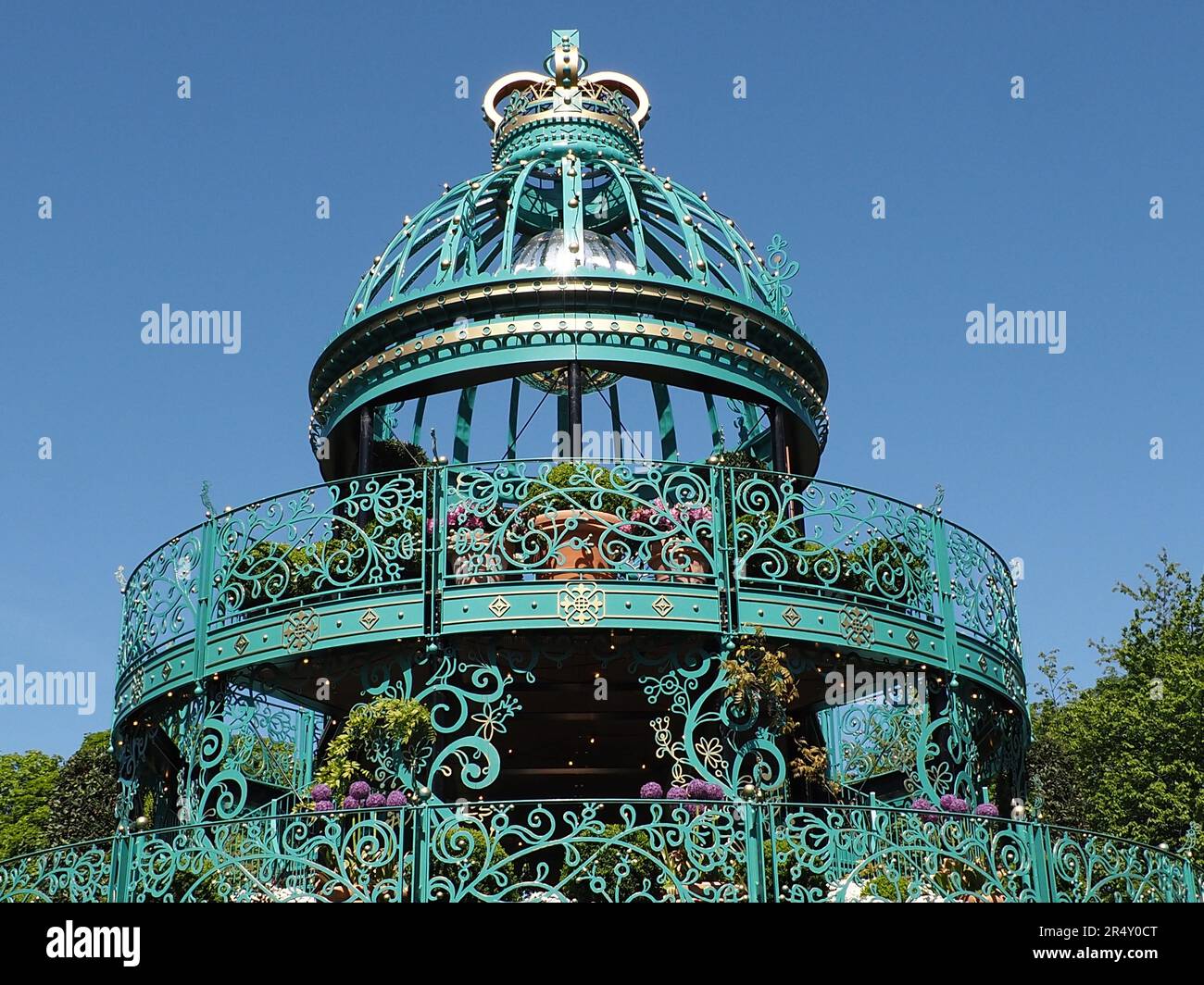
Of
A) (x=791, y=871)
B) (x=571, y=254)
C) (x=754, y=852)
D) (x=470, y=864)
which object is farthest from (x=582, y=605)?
(x=571, y=254)

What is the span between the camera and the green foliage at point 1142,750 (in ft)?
87.9

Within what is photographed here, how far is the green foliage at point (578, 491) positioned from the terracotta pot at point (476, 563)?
0.48m

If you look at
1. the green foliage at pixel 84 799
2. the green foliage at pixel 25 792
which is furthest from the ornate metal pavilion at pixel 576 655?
the green foliage at pixel 25 792

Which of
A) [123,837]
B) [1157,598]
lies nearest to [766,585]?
[123,837]

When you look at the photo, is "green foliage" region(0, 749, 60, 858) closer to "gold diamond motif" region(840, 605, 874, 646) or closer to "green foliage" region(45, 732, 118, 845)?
"green foliage" region(45, 732, 118, 845)

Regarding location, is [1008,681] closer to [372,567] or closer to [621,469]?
[621,469]

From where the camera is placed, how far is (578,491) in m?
11.6

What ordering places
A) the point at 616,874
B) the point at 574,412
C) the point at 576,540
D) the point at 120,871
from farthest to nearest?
the point at 574,412, the point at 576,540, the point at 120,871, the point at 616,874

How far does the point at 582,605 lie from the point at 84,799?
15.7 meters

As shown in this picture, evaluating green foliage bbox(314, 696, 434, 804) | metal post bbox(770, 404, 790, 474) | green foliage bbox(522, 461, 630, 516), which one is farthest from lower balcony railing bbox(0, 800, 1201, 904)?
metal post bbox(770, 404, 790, 474)

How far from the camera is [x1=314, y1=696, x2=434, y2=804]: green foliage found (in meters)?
10.7

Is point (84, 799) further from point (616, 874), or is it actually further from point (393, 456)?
point (616, 874)

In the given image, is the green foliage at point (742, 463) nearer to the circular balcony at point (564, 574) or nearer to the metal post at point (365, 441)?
the circular balcony at point (564, 574)

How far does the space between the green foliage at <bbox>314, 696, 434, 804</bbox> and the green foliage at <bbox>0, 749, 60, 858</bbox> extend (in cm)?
2285
